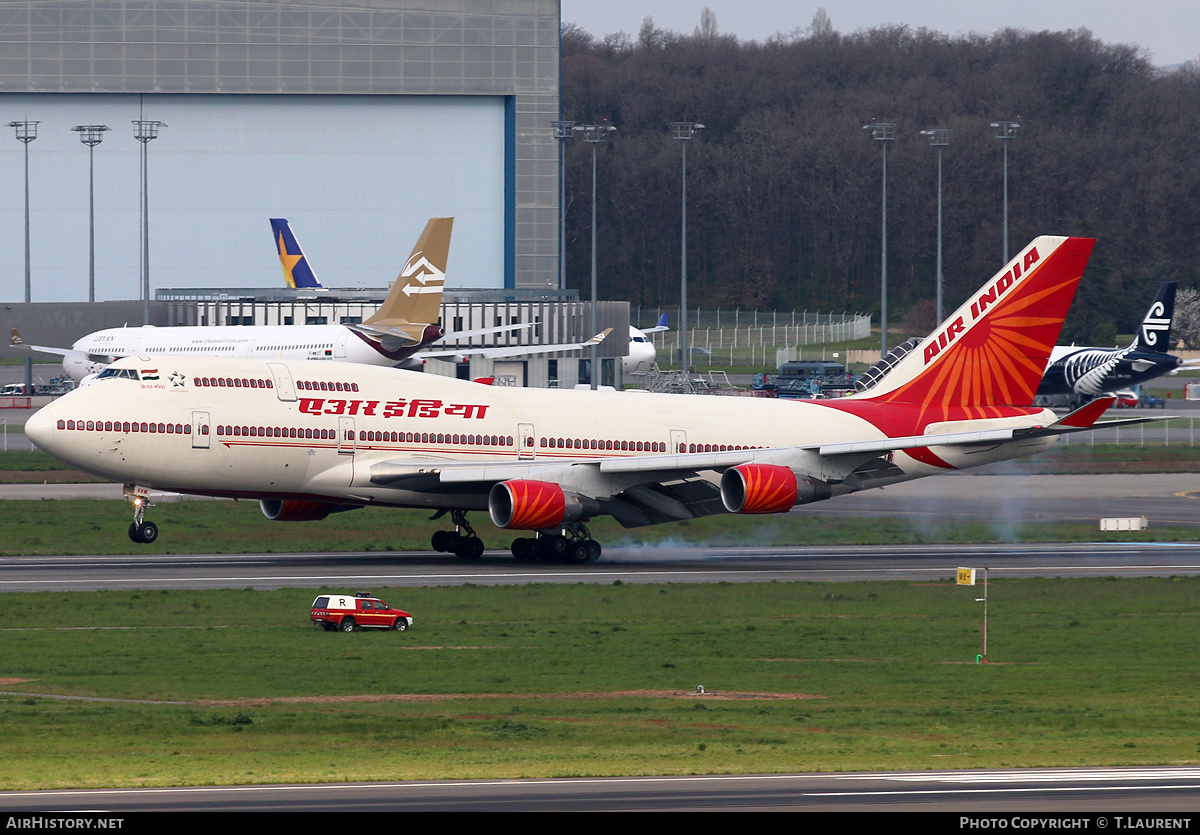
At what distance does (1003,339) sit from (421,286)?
40.7m

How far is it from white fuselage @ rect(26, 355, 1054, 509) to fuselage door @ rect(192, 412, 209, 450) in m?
0.03

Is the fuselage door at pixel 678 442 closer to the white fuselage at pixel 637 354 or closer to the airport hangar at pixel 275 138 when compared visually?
the white fuselage at pixel 637 354

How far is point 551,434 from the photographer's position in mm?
47250

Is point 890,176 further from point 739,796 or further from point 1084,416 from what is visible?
point 739,796

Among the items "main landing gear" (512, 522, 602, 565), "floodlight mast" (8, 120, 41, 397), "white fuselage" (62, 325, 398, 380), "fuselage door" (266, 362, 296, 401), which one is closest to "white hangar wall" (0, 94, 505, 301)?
→ "floodlight mast" (8, 120, 41, 397)

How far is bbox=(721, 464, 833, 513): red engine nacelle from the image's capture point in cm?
4522

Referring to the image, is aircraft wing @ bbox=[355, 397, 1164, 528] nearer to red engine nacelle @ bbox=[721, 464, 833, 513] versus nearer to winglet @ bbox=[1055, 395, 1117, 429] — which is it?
winglet @ bbox=[1055, 395, 1117, 429]

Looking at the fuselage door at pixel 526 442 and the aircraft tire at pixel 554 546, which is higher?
the fuselage door at pixel 526 442

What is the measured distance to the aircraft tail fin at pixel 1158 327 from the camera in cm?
9912

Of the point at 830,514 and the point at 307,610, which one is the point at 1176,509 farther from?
the point at 307,610

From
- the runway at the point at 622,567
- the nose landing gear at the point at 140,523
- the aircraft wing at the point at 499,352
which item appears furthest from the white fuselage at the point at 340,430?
the aircraft wing at the point at 499,352

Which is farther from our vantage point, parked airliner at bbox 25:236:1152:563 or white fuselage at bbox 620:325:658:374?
white fuselage at bbox 620:325:658:374

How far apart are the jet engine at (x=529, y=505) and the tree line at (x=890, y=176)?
117 m
